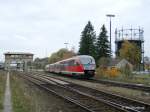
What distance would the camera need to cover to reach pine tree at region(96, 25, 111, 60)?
98438 mm

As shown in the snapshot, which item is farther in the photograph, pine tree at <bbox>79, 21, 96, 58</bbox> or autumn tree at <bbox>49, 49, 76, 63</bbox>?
autumn tree at <bbox>49, 49, 76, 63</bbox>

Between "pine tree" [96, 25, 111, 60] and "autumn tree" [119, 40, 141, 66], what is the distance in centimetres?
633

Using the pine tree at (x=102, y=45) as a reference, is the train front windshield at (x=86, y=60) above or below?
below

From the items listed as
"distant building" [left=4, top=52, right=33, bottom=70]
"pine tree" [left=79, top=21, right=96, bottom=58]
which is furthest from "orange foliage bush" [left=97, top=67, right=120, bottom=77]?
"distant building" [left=4, top=52, right=33, bottom=70]

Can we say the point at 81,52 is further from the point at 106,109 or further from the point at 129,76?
the point at 106,109

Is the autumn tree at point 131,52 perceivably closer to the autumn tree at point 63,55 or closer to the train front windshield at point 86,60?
the autumn tree at point 63,55

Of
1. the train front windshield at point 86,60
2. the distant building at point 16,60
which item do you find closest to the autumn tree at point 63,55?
the distant building at point 16,60

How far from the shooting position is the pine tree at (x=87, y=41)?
102812mm

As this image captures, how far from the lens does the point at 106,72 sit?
53.9 m

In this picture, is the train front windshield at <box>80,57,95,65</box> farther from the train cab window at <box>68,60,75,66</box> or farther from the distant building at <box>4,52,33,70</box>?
the distant building at <box>4,52,33,70</box>

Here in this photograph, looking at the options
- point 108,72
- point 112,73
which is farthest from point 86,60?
point 108,72

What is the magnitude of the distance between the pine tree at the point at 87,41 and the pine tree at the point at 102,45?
2.66 m

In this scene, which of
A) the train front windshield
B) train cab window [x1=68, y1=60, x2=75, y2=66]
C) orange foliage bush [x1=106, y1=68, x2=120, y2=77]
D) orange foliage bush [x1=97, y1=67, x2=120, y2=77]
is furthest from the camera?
orange foliage bush [x1=97, y1=67, x2=120, y2=77]

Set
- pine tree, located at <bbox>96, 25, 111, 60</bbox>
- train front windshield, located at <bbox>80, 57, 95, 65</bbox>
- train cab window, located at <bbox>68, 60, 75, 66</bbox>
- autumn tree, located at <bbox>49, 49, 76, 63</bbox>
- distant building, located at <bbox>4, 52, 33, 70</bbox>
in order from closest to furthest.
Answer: train front windshield, located at <bbox>80, 57, 95, 65</bbox>, train cab window, located at <bbox>68, 60, 75, 66</bbox>, pine tree, located at <bbox>96, 25, 111, 60</bbox>, autumn tree, located at <bbox>49, 49, 76, 63</bbox>, distant building, located at <bbox>4, 52, 33, 70</bbox>
